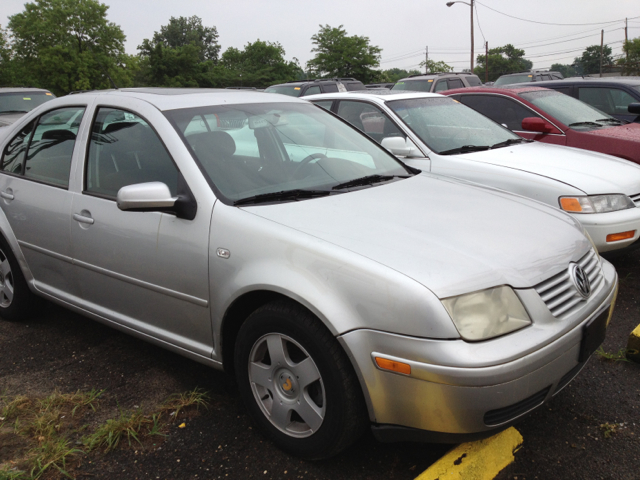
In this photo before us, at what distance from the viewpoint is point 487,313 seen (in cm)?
199

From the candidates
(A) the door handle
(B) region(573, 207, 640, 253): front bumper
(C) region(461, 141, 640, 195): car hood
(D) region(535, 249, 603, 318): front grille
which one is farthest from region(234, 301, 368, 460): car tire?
(C) region(461, 141, 640, 195): car hood

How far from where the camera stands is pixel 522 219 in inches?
102

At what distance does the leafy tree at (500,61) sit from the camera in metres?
92.9

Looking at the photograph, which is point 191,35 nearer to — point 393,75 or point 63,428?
point 393,75

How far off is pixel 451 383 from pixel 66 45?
49.3 metres

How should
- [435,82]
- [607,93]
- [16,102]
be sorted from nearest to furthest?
[607,93] → [16,102] → [435,82]

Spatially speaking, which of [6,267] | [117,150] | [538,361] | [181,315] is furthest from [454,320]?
[6,267]

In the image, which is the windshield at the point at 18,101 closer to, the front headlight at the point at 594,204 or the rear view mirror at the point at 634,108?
the rear view mirror at the point at 634,108

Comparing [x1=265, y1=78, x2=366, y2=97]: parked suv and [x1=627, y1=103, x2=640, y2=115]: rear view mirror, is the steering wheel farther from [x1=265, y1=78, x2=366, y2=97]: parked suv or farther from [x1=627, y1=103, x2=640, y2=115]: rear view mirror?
[x1=265, y1=78, x2=366, y2=97]: parked suv

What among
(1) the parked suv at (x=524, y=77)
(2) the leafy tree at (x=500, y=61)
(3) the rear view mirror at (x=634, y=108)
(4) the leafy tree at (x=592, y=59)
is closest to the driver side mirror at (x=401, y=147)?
(3) the rear view mirror at (x=634, y=108)

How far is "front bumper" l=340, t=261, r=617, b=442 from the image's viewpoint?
190 centimetres

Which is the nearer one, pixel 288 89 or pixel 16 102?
pixel 16 102

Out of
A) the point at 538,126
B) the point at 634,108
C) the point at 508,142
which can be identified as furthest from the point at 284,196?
the point at 634,108

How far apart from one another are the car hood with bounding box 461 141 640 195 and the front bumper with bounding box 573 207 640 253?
0.70 ft
